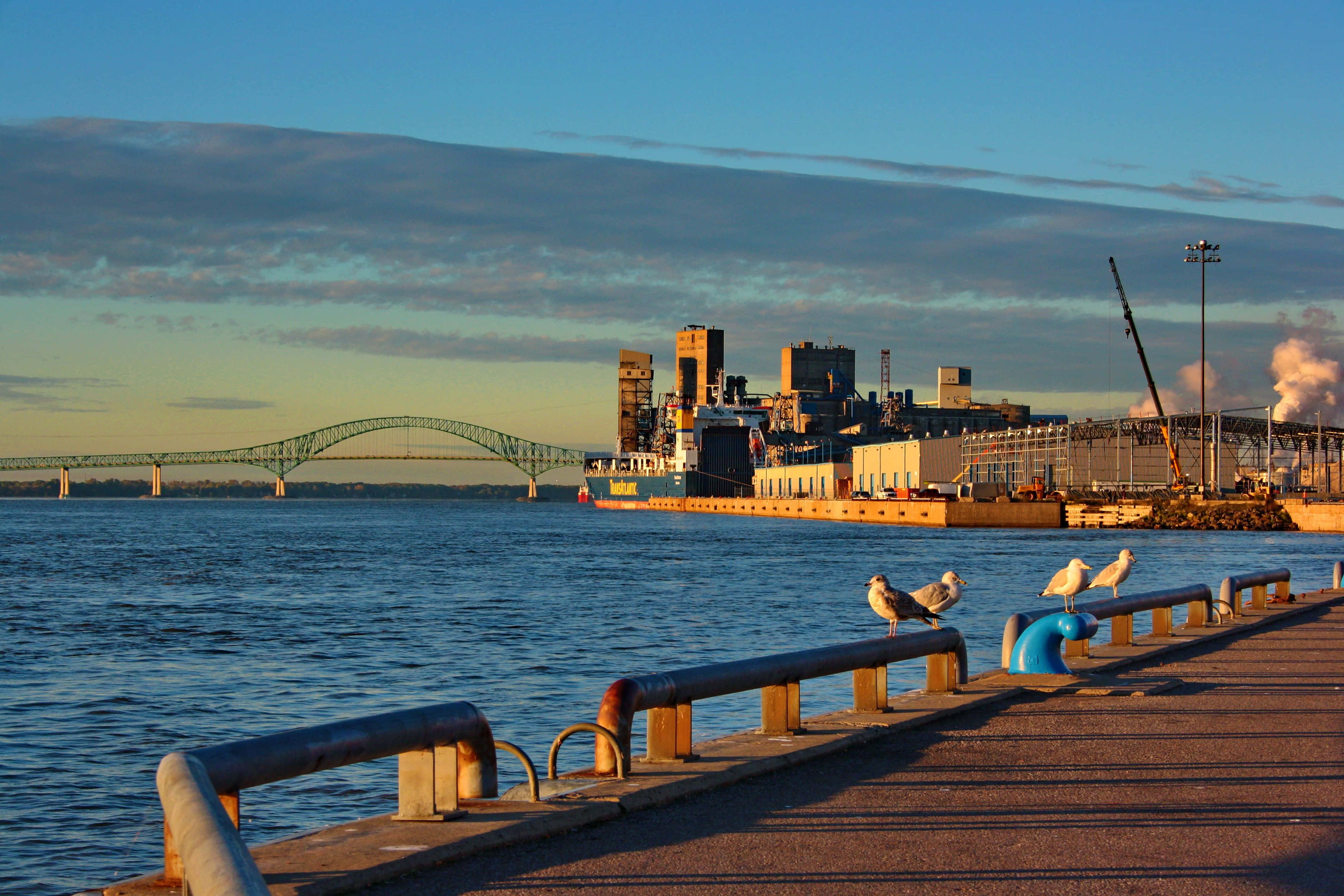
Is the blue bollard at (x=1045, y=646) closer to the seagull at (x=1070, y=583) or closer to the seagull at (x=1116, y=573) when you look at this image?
the seagull at (x=1070, y=583)

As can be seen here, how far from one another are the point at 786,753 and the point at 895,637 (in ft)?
7.36

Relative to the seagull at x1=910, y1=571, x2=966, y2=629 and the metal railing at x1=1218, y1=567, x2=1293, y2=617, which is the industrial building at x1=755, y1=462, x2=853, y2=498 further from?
the seagull at x1=910, y1=571, x2=966, y2=629

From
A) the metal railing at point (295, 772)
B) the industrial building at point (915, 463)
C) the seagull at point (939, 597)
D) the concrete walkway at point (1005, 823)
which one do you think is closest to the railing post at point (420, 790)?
the metal railing at point (295, 772)

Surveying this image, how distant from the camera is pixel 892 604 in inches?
517

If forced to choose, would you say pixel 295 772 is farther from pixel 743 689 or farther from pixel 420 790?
pixel 743 689

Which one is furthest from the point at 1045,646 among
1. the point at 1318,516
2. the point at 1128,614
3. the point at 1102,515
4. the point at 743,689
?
the point at 1102,515

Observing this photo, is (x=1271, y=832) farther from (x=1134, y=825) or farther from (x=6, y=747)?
(x=6, y=747)

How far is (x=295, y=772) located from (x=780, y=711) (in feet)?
15.4

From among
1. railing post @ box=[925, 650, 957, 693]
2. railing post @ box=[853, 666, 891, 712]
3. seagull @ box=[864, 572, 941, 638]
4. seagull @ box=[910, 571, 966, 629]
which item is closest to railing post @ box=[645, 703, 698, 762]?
railing post @ box=[853, 666, 891, 712]

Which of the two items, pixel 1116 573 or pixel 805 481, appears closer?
pixel 1116 573

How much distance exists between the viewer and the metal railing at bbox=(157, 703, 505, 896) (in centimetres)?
436

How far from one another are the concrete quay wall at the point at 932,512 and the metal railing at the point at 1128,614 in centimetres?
8090

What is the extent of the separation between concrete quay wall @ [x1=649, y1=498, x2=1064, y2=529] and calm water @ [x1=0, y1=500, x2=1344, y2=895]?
2411 centimetres

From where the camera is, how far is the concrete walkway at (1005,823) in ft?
20.5
